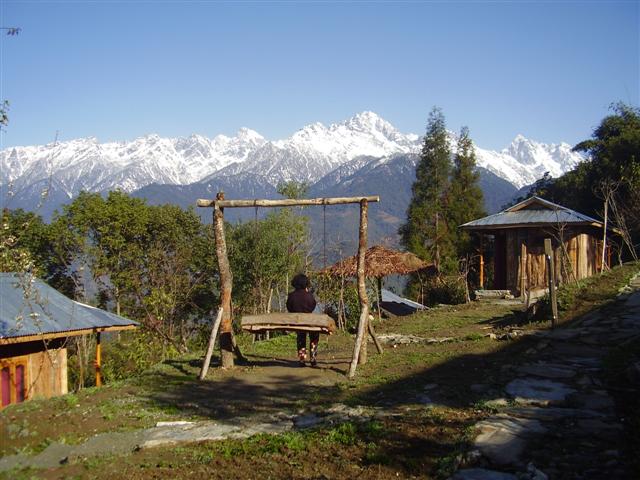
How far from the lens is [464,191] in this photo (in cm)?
3862

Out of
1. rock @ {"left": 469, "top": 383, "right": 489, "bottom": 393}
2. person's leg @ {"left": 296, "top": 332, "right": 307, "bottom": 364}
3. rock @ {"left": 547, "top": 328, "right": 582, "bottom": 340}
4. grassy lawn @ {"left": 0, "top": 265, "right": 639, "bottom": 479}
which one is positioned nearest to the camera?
grassy lawn @ {"left": 0, "top": 265, "right": 639, "bottom": 479}

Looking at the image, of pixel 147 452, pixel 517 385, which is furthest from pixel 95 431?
pixel 517 385

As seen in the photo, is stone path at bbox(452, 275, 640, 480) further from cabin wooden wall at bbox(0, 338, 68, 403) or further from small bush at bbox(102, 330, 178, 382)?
small bush at bbox(102, 330, 178, 382)

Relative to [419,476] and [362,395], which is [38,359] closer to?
[362,395]

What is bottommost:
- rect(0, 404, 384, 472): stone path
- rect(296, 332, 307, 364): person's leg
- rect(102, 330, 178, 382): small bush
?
rect(102, 330, 178, 382): small bush

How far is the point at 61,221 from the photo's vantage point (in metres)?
28.8

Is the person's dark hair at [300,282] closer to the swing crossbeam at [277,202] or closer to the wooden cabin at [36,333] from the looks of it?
the swing crossbeam at [277,202]

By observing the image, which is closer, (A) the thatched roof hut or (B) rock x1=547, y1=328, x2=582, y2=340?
(B) rock x1=547, y1=328, x2=582, y2=340

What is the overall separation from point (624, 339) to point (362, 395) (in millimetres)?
3855

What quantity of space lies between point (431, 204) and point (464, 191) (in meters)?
2.35

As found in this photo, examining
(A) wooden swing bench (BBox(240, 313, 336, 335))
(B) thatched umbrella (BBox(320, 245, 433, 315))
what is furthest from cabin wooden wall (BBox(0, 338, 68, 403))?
(B) thatched umbrella (BBox(320, 245, 433, 315))

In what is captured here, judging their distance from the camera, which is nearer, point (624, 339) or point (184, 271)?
point (624, 339)

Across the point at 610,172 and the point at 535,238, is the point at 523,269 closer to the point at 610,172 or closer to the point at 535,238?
the point at 535,238

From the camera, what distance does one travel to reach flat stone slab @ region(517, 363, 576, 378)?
6.77 meters
